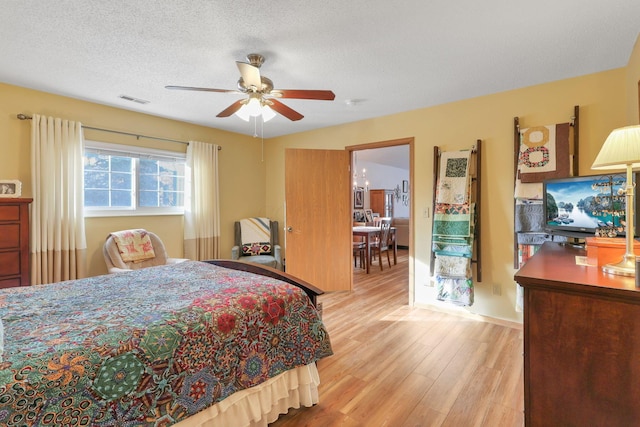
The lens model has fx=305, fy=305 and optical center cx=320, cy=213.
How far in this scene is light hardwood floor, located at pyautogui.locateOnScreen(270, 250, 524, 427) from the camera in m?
1.74

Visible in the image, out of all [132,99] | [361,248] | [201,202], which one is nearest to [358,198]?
[361,248]

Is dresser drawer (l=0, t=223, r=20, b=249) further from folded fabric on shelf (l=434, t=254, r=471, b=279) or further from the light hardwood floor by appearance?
folded fabric on shelf (l=434, t=254, r=471, b=279)

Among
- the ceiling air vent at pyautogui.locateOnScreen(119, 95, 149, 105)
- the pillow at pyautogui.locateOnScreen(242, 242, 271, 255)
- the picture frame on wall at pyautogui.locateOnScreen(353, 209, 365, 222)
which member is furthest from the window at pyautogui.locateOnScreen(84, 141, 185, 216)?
the picture frame on wall at pyautogui.locateOnScreen(353, 209, 365, 222)

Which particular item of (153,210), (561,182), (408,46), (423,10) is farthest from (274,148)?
(561,182)

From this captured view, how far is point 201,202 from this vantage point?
13.8 feet

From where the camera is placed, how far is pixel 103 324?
1229 mm

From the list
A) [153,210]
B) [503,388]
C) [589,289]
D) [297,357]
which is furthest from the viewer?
[153,210]

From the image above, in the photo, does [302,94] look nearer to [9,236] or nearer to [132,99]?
[132,99]

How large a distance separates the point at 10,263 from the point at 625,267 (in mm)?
4026

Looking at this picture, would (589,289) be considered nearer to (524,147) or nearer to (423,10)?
(423,10)

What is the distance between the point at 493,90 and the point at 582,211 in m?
1.53

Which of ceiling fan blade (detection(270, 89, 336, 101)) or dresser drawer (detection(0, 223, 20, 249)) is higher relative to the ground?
ceiling fan blade (detection(270, 89, 336, 101))

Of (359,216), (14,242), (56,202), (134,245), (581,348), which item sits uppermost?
(56,202)

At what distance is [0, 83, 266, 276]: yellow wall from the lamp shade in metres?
4.23
